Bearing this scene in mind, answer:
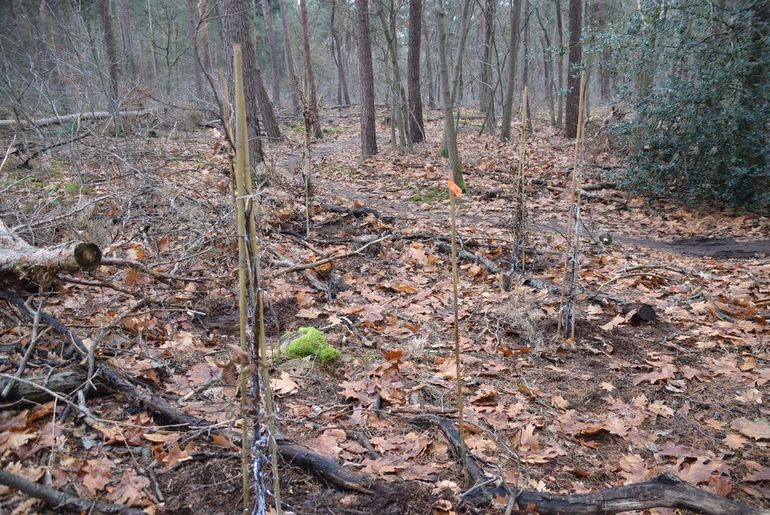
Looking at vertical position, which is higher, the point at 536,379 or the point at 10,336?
the point at 10,336

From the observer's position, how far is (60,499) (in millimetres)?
2082

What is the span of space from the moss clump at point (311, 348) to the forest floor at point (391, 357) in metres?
0.10

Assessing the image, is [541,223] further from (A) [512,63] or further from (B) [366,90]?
(A) [512,63]

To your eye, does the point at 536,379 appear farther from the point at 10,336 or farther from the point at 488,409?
the point at 10,336

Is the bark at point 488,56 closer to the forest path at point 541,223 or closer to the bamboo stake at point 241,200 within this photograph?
the forest path at point 541,223

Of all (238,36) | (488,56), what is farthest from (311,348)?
(488,56)

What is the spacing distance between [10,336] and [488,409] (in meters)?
3.09

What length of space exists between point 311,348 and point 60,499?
6.34 feet

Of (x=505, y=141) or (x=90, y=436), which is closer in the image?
(x=90, y=436)

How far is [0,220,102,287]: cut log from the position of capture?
8.06 feet

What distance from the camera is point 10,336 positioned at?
3.24 m

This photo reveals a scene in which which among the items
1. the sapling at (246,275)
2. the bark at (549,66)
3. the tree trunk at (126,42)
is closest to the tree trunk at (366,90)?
the bark at (549,66)

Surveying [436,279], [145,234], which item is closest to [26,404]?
[145,234]

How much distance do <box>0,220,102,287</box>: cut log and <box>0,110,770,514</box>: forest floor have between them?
1.30ft
